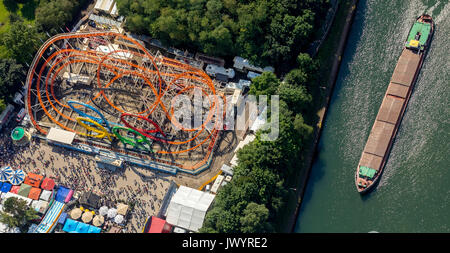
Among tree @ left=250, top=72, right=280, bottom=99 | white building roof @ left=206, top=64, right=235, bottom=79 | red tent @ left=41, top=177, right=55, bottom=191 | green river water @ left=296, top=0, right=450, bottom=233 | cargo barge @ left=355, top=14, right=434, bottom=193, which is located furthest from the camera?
white building roof @ left=206, top=64, right=235, bottom=79

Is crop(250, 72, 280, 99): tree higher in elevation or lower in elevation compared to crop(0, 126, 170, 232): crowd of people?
higher

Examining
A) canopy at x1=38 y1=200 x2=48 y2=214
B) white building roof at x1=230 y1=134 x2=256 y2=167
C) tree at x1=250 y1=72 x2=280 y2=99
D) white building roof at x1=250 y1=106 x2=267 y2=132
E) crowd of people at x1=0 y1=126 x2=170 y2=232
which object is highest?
tree at x1=250 y1=72 x2=280 y2=99

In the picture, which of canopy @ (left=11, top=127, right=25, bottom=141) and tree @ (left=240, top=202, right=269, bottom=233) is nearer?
tree @ (left=240, top=202, right=269, bottom=233)

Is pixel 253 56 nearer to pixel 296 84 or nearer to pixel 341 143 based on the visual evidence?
pixel 296 84

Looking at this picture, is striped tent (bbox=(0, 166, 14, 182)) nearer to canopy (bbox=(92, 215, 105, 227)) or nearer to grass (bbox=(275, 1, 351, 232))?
canopy (bbox=(92, 215, 105, 227))

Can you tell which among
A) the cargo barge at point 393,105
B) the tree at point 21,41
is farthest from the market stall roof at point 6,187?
the cargo barge at point 393,105

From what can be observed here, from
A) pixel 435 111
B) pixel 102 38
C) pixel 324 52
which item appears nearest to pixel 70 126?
pixel 102 38

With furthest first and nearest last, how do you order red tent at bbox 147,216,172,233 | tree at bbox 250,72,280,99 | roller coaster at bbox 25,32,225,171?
roller coaster at bbox 25,32,225,171, tree at bbox 250,72,280,99, red tent at bbox 147,216,172,233

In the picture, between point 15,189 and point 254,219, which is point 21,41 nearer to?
point 15,189

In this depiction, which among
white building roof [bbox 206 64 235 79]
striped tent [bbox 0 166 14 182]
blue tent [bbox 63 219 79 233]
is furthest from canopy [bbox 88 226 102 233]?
white building roof [bbox 206 64 235 79]
